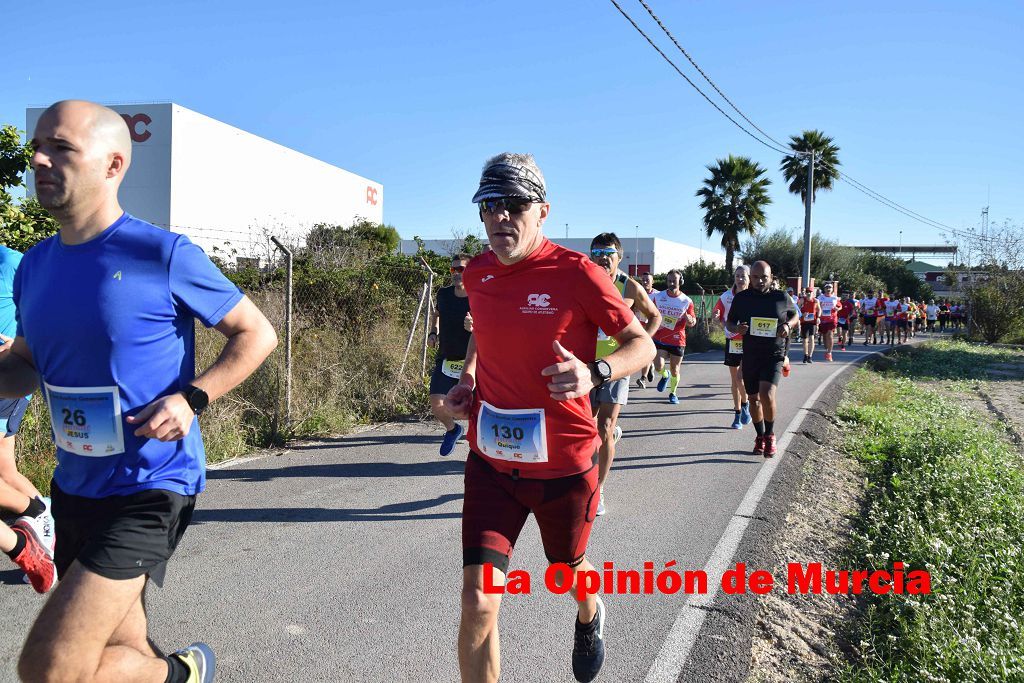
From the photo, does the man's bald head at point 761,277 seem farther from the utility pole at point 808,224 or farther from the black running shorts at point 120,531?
the utility pole at point 808,224

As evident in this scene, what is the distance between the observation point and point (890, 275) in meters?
61.8

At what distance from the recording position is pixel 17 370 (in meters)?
2.70

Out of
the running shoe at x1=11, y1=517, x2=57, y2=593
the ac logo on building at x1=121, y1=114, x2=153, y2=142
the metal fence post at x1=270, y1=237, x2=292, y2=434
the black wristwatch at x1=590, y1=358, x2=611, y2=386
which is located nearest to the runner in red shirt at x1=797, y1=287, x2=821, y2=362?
the metal fence post at x1=270, y1=237, x2=292, y2=434

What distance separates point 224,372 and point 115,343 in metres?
0.33

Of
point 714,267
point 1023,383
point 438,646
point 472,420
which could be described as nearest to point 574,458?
point 472,420

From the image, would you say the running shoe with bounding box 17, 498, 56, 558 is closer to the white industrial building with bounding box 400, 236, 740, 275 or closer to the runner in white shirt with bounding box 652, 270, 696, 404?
the runner in white shirt with bounding box 652, 270, 696, 404

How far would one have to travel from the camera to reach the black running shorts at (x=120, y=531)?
221 cm

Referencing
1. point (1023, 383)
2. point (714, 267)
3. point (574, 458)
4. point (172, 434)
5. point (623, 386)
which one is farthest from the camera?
point (714, 267)

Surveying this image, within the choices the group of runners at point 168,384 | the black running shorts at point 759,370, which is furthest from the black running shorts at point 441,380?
the group of runners at point 168,384

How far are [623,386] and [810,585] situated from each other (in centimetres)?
191

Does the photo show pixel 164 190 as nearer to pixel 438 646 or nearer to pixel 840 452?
pixel 840 452

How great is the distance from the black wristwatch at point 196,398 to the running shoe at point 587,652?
1.77m

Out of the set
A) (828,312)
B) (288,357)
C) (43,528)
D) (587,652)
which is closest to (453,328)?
(288,357)

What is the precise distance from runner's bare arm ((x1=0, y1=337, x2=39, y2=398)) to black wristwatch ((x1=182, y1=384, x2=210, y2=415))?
77 cm
